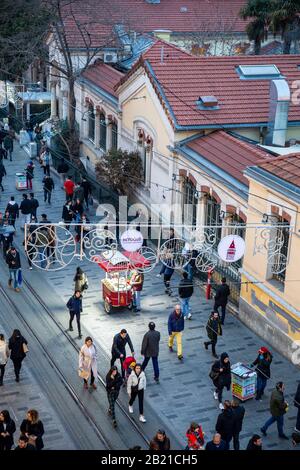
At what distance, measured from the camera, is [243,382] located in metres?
17.1

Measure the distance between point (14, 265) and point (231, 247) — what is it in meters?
7.35

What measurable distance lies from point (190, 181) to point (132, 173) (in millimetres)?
4013

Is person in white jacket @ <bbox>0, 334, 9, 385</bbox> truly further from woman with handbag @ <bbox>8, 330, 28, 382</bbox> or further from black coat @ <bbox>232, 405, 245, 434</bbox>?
black coat @ <bbox>232, 405, 245, 434</bbox>

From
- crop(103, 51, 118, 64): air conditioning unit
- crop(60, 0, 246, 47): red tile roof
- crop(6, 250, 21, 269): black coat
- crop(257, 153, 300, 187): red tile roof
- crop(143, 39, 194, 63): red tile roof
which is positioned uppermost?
crop(60, 0, 246, 47): red tile roof

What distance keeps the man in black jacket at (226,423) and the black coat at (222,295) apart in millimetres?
5798

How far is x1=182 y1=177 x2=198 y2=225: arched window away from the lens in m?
24.5

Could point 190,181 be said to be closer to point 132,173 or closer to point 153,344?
point 132,173

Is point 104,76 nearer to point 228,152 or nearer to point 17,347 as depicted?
point 228,152

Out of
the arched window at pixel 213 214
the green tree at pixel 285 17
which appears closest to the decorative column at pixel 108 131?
the arched window at pixel 213 214

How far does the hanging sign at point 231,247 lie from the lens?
17.8m

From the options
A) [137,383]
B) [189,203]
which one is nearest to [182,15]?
[189,203]

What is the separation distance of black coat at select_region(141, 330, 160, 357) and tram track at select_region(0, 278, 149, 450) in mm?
1283

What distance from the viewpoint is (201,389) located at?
705 inches

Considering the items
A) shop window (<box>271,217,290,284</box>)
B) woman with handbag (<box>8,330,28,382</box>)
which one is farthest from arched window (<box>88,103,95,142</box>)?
woman with handbag (<box>8,330,28,382</box>)
